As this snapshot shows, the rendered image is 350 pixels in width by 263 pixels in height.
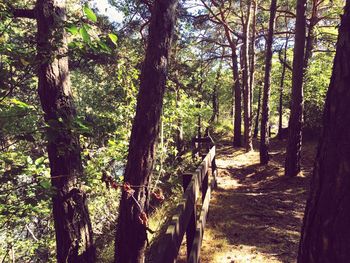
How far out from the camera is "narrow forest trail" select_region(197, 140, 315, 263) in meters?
4.86

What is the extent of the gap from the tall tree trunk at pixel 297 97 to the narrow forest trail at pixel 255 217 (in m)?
0.61

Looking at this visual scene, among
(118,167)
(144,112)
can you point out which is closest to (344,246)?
(144,112)

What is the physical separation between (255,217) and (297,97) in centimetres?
523

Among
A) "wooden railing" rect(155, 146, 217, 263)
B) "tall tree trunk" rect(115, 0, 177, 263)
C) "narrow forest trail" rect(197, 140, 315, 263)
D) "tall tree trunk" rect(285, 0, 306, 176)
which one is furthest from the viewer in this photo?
"tall tree trunk" rect(285, 0, 306, 176)

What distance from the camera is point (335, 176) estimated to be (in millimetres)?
1444

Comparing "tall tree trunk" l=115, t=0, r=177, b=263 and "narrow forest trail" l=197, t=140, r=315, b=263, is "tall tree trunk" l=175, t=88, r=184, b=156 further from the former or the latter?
"tall tree trunk" l=115, t=0, r=177, b=263

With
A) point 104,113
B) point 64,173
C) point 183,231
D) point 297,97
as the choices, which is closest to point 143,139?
point 64,173

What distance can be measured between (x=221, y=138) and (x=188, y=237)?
22.1 meters

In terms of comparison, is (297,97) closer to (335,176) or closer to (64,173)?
(64,173)

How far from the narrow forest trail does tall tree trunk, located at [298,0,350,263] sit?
3.39 m

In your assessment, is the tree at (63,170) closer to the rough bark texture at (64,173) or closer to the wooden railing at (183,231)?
the rough bark texture at (64,173)

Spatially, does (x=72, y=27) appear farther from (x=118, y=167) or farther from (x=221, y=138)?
(x=221, y=138)

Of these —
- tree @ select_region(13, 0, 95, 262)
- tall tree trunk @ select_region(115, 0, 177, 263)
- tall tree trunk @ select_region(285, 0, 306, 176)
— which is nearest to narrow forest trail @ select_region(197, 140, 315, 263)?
Answer: tall tree trunk @ select_region(285, 0, 306, 176)

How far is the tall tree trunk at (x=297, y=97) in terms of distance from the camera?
9.85 m
